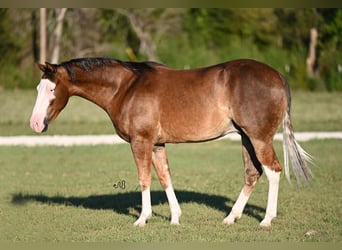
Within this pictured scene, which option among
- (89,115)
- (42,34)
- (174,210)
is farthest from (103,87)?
(42,34)

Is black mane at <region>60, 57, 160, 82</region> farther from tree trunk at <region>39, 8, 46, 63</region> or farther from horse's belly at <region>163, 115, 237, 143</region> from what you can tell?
tree trunk at <region>39, 8, 46, 63</region>

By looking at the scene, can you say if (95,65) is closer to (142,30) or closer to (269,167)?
(269,167)

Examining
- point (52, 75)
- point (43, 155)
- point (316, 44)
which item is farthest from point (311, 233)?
point (316, 44)

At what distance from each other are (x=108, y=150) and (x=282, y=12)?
22344 millimetres

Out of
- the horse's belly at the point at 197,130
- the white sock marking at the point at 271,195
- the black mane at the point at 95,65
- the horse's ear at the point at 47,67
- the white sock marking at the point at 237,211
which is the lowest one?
the white sock marking at the point at 237,211

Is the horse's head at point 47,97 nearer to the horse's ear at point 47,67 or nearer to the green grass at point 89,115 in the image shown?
the horse's ear at point 47,67

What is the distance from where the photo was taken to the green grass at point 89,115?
23469 millimetres

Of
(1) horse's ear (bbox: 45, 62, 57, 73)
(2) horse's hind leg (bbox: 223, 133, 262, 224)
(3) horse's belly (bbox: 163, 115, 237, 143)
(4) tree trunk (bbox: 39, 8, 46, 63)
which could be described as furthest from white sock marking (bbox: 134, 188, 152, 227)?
(4) tree trunk (bbox: 39, 8, 46, 63)

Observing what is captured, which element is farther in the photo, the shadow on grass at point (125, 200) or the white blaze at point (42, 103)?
the shadow on grass at point (125, 200)

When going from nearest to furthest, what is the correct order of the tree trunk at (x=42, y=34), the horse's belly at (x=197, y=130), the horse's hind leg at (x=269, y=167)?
the horse's hind leg at (x=269, y=167), the horse's belly at (x=197, y=130), the tree trunk at (x=42, y=34)

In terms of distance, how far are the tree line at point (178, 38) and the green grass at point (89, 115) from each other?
2734 millimetres

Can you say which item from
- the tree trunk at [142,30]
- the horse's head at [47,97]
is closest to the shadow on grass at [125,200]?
the horse's head at [47,97]

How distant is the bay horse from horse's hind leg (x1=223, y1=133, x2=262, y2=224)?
0.5 inches

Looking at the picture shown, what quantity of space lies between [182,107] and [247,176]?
1248 millimetres
